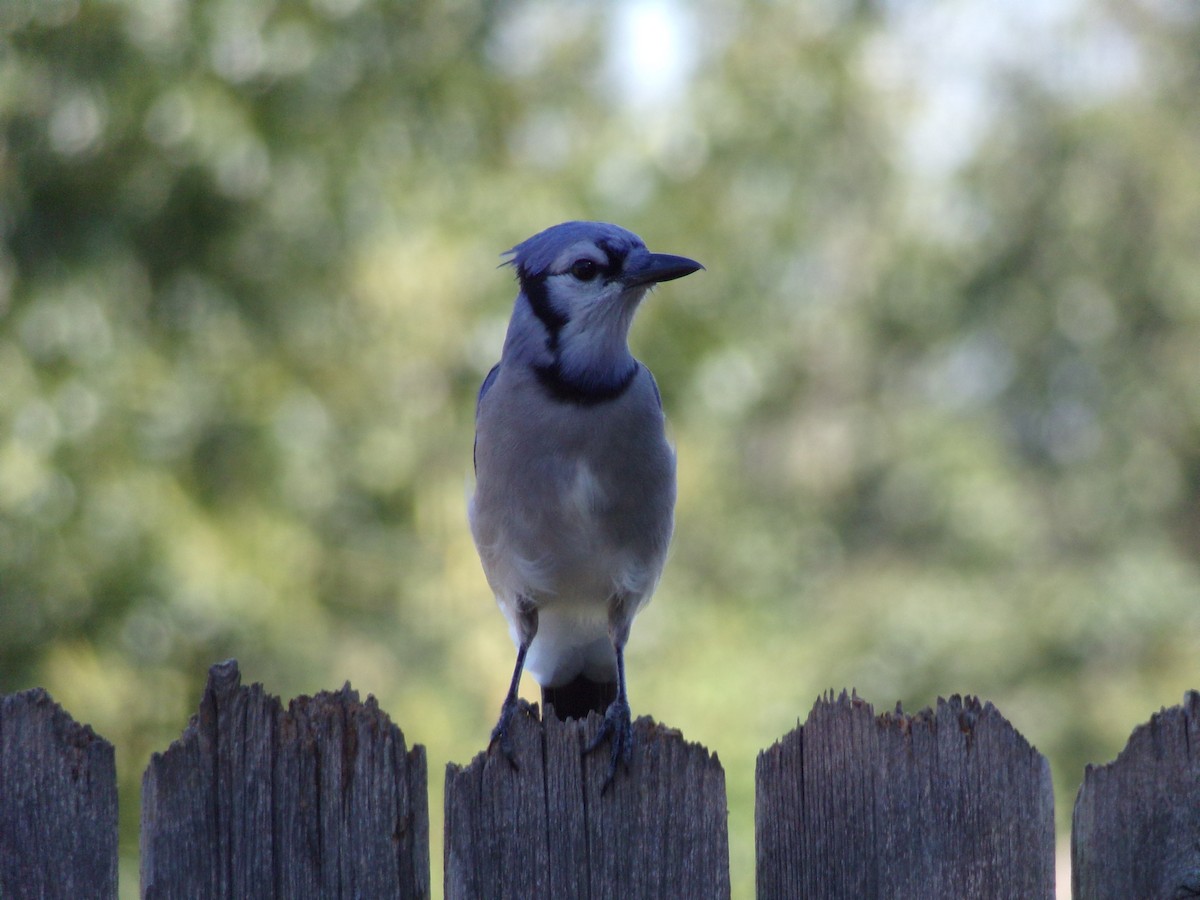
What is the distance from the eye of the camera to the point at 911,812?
154 centimetres

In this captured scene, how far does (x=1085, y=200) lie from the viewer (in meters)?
10.7

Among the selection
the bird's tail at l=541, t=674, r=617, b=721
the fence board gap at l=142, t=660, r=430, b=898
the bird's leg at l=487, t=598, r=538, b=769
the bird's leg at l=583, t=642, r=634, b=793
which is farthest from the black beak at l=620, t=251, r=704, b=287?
the fence board gap at l=142, t=660, r=430, b=898

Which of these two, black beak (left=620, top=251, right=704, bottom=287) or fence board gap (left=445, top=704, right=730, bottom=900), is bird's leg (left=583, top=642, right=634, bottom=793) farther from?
black beak (left=620, top=251, right=704, bottom=287)

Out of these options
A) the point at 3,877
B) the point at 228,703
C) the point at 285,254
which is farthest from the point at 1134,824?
the point at 285,254

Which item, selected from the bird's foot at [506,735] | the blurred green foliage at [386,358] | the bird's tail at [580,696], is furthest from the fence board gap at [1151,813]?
the blurred green foliage at [386,358]

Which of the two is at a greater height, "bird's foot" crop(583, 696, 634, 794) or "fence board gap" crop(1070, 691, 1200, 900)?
"bird's foot" crop(583, 696, 634, 794)

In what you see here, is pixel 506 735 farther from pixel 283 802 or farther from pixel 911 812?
pixel 911 812

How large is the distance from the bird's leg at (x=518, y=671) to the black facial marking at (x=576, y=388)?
0.43m

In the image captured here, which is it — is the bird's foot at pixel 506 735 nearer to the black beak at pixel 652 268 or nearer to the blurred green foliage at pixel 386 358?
the black beak at pixel 652 268

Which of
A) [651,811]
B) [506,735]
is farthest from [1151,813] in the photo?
[506,735]

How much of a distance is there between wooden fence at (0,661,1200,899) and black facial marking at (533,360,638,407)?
3.38 feet

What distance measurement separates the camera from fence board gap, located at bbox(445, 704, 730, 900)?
1540 mm

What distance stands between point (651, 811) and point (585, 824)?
0.26 ft

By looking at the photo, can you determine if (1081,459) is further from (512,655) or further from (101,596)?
(101,596)
